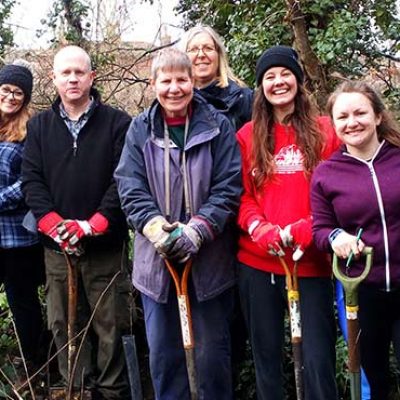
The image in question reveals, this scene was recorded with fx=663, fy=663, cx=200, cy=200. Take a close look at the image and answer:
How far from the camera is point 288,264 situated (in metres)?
3.34

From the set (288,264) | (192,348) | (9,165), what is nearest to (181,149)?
(288,264)

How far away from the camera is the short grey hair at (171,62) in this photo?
3447mm

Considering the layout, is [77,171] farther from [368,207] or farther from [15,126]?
[368,207]

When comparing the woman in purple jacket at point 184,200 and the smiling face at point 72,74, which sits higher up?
the smiling face at point 72,74

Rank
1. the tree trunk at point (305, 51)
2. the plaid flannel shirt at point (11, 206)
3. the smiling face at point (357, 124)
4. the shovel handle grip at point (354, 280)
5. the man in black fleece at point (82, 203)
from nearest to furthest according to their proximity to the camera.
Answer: the shovel handle grip at point (354, 280), the smiling face at point (357, 124), the man in black fleece at point (82, 203), the plaid flannel shirt at point (11, 206), the tree trunk at point (305, 51)

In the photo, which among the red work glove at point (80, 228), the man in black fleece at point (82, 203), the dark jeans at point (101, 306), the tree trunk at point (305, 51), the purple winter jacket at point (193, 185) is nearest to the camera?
the purple winter jacket at point (193, 185)

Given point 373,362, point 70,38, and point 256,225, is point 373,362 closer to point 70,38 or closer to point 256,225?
point 256,225

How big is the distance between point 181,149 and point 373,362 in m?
1.44

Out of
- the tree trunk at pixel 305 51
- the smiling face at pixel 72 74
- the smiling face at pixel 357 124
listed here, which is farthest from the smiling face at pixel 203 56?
the tree trunk at pixel 305 51

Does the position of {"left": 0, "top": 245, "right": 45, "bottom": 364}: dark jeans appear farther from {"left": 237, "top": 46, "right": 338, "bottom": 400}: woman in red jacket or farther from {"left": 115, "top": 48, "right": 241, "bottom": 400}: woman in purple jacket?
{"left": 237, "top": 46, "right": 338, "bottom": 400}: woman in red jacket

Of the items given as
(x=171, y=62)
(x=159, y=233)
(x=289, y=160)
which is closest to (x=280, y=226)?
(x=289, y=160)

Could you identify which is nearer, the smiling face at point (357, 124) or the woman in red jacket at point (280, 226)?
the smiling face at point (357, 124)

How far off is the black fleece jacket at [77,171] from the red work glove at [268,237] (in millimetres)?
959

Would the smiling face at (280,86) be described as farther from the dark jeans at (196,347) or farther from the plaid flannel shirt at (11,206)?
the plaid flannel shirt at (11,206)
